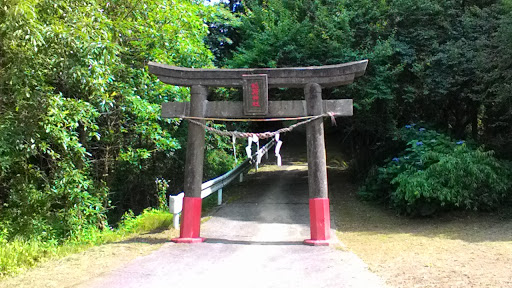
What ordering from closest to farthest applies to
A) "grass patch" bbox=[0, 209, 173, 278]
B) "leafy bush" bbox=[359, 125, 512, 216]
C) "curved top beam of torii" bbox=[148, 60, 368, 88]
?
"grass patch" bbox=[0, 209, 173, 278] < "curved top beam of torii" bbox=[148, 60, 368, 88] < "leafy bush" bbox=[359, 125, 512, 216]

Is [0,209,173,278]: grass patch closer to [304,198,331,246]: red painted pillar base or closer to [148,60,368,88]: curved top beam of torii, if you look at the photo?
[148,60,368,88]: curved top beam of torii

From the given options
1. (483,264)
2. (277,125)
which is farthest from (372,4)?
(277,125)

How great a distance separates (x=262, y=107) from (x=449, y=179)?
486 cm

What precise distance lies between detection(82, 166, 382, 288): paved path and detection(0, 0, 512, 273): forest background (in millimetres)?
2816

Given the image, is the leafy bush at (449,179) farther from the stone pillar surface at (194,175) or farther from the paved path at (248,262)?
the stone pillar surface at (194,175)

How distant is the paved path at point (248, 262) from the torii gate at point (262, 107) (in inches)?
26.6

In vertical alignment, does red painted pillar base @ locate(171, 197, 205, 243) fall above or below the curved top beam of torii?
below

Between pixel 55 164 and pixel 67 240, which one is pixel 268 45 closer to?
pixel 55 164

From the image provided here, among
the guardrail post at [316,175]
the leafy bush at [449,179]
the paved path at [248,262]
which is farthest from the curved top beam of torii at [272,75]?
the leafy bush at [449,179]

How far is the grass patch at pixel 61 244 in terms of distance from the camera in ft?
19.4

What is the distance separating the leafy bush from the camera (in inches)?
352

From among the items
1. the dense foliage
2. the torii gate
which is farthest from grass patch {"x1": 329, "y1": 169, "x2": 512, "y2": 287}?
Answer: the dense foliage

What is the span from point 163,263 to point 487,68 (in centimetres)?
936

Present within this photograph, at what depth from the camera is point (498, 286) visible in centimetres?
479
